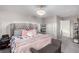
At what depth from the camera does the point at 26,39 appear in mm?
1233

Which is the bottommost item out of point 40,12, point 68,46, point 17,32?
point 68,46

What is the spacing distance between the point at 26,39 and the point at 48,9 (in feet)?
2.00

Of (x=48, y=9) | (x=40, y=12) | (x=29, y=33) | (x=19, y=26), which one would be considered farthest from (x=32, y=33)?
(x=48, y=9)

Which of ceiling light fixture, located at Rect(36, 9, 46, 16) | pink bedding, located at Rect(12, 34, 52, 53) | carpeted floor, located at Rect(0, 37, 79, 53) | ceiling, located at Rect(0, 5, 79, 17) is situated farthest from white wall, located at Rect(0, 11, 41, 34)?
carpeted floor, located at Rect(0, 37, 79, 53)

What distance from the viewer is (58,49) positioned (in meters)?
1.28

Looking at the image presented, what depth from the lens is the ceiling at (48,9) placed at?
47.3 inches

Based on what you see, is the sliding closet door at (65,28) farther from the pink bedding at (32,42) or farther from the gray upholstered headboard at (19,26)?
the gray upholstered headboard at (19,26)

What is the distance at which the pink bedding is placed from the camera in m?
1.18

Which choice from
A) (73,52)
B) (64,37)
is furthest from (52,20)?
(73,52)

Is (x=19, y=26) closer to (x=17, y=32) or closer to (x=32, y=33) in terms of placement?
(x=17, y=32)

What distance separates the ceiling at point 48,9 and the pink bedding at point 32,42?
40 cm

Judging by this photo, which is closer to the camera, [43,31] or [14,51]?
[14,51]

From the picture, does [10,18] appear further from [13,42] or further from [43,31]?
[43,31]
